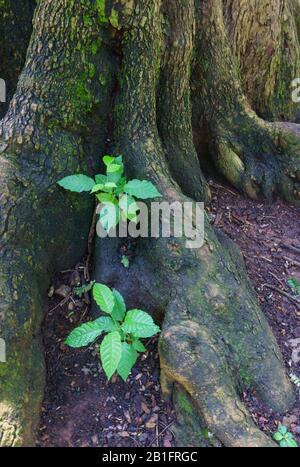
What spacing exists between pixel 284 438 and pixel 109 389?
1.06 meters

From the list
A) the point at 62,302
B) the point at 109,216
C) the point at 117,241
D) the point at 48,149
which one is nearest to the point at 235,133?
the point at 117,241

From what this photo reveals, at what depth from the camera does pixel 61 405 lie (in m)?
2.89

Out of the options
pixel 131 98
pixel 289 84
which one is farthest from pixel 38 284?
pixel 289 84

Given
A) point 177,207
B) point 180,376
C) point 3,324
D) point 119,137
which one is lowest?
point 180,376

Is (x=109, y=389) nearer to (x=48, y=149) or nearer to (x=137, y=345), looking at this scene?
(x=137, y=345)

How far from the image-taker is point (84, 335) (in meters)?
2.84

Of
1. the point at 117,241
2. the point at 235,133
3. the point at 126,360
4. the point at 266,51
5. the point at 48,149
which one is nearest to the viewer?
the point at 126,360

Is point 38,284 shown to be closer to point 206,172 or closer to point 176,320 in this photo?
point 176,320

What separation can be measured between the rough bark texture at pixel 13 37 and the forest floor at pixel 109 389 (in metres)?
1.72

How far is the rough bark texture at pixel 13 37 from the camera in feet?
12.5

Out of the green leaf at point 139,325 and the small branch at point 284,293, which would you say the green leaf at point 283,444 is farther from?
the small branch at point 284,293

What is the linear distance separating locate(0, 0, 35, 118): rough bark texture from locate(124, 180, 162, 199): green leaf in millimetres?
1536

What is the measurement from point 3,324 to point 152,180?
139cm

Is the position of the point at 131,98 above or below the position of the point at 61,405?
above
